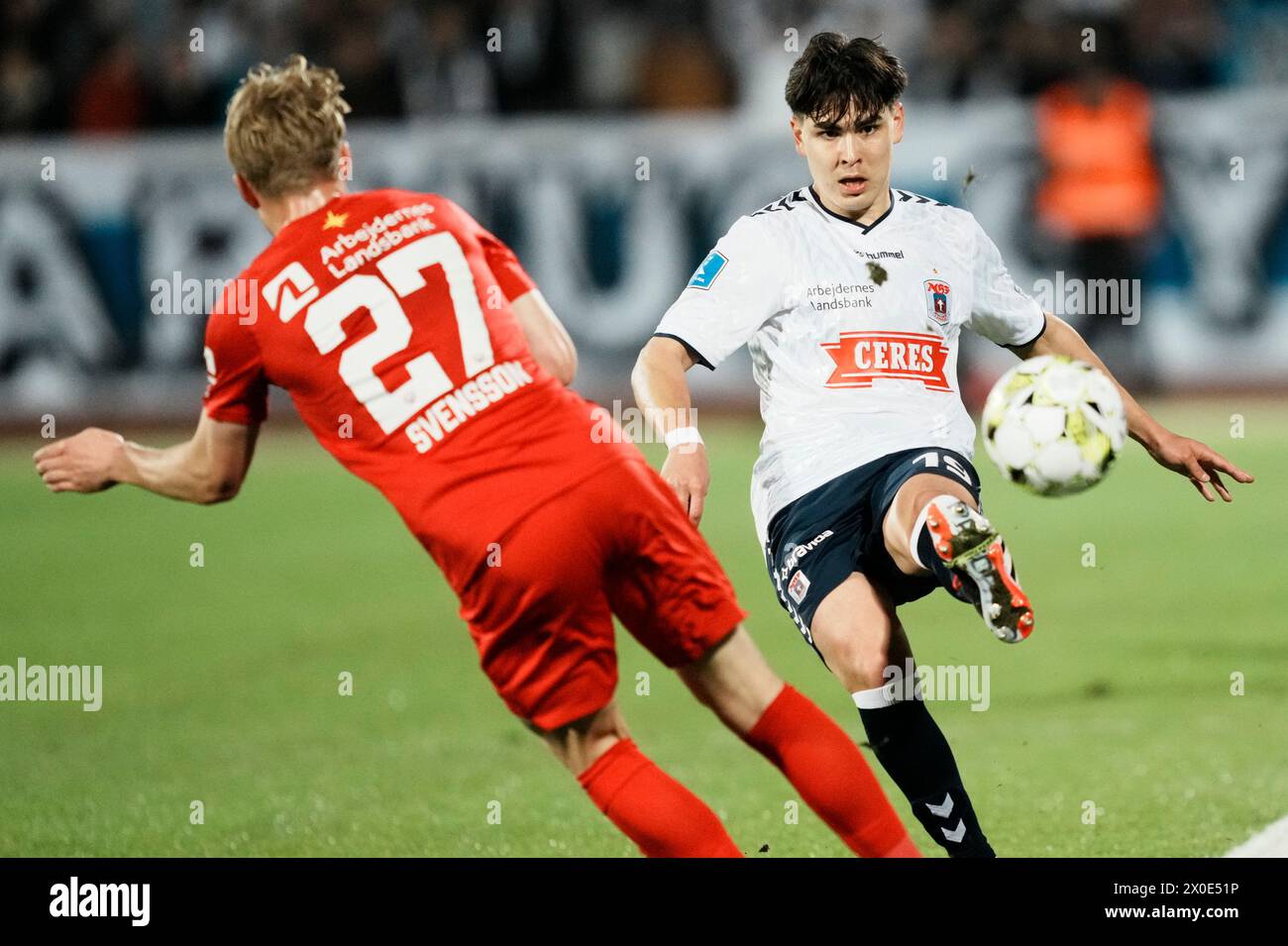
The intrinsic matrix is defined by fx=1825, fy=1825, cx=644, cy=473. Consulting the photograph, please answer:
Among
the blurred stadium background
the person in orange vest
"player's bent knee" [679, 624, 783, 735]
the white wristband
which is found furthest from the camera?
the person in orange vest

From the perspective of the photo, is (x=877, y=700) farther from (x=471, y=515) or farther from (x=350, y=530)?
(x=350, y=530)

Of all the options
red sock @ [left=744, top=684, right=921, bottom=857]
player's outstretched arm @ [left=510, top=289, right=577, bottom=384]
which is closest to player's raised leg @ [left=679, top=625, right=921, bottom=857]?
red sock @ [left=744, top=684, right=921, bottom=857]

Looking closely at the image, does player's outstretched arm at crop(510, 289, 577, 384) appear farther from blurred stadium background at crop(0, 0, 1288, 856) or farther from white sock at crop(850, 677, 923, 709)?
blurred stadium background at crop(0, 0, 1288, 856)

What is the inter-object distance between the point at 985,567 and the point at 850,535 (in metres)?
0.64

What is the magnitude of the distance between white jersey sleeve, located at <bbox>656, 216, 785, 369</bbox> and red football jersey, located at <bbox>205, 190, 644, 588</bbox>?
789 mm

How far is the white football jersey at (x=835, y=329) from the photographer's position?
4438 millimetres

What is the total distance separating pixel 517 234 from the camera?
44.3 ft

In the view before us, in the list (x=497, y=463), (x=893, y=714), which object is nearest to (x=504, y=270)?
(x=497, y=463)

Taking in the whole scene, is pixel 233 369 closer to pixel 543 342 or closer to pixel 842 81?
pixel 543 342

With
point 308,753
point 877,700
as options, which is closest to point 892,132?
point 877,700

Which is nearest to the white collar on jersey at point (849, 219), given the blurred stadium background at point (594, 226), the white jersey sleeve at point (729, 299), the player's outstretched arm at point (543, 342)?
the white jersey sleeve at point (729, 299)

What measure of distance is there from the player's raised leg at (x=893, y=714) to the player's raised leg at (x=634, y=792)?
722 mm

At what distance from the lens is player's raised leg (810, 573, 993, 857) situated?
165 inches

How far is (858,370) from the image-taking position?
4465 mm
